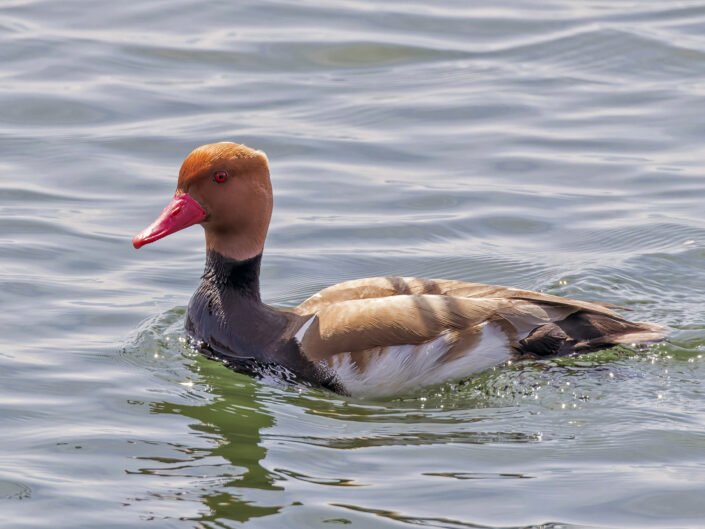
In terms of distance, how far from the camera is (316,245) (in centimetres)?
984

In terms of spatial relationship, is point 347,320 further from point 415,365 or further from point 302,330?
point 415,365

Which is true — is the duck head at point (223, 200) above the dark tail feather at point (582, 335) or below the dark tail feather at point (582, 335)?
above

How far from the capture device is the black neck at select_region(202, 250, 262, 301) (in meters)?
7.78

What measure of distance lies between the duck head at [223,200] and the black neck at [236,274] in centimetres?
4

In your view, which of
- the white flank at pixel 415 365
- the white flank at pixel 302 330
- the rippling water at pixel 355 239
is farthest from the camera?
the white flank at pixel 302 330

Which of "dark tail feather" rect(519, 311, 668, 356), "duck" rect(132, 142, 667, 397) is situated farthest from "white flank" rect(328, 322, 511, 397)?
"dark tail feather" rect(519, 311, 668, 356)

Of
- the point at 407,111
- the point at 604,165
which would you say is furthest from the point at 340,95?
the point at 604,165

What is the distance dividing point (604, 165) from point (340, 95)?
298 centimetres

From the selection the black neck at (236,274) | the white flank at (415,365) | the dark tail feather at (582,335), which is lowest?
the white flank at (415,365)

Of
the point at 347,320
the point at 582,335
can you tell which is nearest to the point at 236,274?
the point at 347,320

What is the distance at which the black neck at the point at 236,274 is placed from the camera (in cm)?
778

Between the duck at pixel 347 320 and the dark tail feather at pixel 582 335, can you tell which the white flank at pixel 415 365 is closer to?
the duck at pixel 347 320

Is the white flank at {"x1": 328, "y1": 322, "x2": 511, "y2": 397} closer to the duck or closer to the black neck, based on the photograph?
the duck

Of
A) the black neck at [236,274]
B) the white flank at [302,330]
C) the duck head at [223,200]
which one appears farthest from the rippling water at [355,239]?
the duck head at [223,200]
